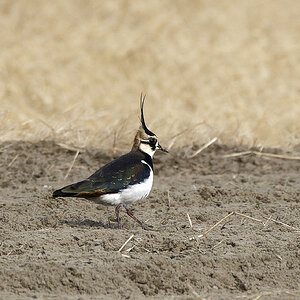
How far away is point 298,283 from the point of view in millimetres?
4473

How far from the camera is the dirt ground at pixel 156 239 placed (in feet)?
14.1

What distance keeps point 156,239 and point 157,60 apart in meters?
11.3

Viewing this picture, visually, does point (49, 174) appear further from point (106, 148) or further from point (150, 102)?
point (150, 102)

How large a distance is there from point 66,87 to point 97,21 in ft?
10.9

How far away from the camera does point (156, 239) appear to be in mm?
5102

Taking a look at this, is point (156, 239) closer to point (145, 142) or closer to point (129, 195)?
point (129, 195)

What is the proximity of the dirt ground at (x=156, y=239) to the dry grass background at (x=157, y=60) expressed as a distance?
3.77m

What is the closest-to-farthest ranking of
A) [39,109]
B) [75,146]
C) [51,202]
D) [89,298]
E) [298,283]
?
1. [89,298]
2. [298,283]
3. [51,202]
4. [75,146]
5. [39,109]

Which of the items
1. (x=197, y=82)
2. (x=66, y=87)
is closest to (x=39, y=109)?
(x=66, y=87)

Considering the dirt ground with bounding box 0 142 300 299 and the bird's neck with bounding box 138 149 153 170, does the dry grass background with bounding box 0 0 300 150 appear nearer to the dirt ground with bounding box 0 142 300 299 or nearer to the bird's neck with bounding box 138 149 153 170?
the dirt ground with bounding box 0 142 300 299

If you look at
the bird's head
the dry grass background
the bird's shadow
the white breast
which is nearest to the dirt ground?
the bird's shadow

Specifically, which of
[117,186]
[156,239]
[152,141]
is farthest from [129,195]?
[152,141]

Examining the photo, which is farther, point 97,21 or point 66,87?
point 97,21

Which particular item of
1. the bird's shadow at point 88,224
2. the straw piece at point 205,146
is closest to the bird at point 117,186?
the bird's shadow at point 88,224
